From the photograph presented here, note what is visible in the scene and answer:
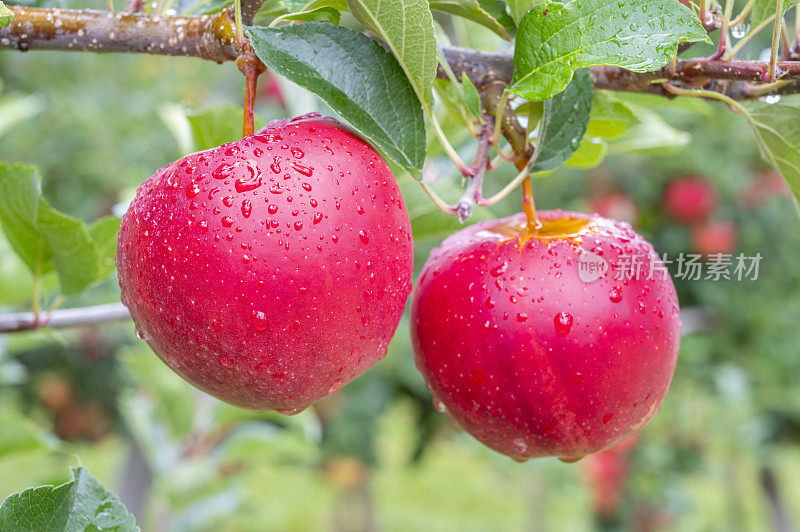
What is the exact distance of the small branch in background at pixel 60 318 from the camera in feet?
2.16

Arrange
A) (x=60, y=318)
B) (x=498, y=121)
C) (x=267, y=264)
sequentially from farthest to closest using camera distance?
1. (x=60, y=318)
2. (x=498, y=121)
3. (x=267, y=264)

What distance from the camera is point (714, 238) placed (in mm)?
2105

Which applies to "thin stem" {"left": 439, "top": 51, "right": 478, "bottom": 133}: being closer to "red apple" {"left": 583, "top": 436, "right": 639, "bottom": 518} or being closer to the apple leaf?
the apple leaf

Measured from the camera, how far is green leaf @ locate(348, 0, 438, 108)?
42 cm

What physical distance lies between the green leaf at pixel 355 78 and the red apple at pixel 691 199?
6.09 feet

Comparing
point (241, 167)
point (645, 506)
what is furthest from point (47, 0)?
point (645, 506)

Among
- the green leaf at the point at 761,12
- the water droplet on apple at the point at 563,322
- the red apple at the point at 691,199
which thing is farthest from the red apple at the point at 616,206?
the water droplet on apple at the point at 563,322

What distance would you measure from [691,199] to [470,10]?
1.82 meters

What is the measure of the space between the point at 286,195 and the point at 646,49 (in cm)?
21

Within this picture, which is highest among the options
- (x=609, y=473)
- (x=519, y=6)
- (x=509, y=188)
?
(x=519, y=6)

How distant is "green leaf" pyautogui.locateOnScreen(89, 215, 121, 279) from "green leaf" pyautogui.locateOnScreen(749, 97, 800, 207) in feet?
1.63

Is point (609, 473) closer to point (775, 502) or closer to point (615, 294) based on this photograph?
point (775, 502)

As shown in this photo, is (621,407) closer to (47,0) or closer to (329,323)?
(329,323)

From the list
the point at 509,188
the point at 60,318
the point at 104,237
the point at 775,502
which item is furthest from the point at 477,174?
the point at 775,502
